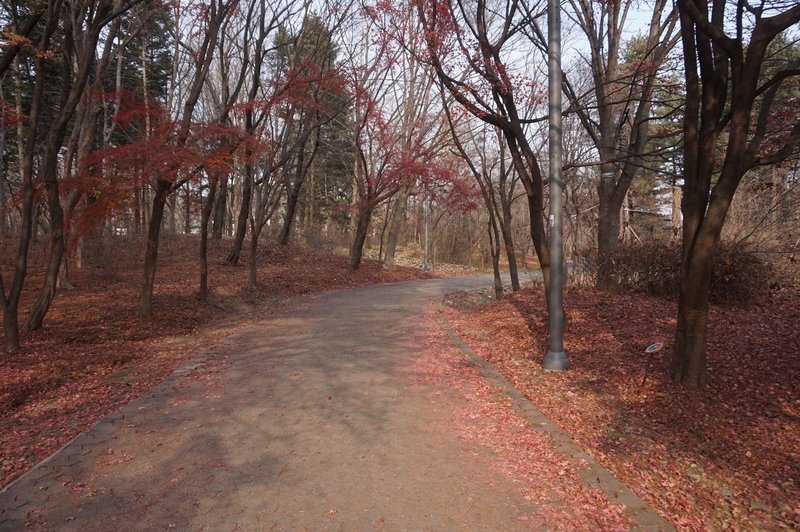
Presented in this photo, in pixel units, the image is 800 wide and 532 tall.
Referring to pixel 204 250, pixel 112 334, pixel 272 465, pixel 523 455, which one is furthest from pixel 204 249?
pixel 523 455

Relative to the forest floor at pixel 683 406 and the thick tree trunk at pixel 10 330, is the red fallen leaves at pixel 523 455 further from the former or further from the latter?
the thick tree trunk at pixel 10 330

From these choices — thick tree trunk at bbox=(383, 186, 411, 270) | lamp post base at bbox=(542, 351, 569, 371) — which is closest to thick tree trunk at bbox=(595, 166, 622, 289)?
lamp post base at bbox=(542, 351, 569, 371)

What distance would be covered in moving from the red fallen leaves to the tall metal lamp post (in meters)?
1.28

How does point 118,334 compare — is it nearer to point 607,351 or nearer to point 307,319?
point 307,319

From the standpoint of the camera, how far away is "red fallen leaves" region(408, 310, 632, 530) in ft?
11.8

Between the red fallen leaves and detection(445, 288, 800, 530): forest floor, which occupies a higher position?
detection(445, 288, 800, 530): forest floor

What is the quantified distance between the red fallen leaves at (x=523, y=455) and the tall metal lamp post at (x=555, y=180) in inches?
50.4

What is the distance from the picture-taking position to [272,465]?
440cm

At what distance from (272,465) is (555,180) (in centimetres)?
539

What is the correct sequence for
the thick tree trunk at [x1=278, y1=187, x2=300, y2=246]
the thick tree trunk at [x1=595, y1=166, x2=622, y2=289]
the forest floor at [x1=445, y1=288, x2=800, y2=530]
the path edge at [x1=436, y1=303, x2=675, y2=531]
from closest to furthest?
1. the path edge at [x1=436, y1=303, x2=675, y2=531]
2. the forest floor at [x1=445, y1=288, x2=800, y2=530]
3. the thick tree trunk at [x1=595, y1=166, x2=622, y2=289]
4. the thick tree trunk at [x1=278, y1=187, x2=300, y2=246]

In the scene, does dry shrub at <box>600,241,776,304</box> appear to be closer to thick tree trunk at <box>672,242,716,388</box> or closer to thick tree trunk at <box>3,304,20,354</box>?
thick tree trunk at <box>672,242,716,388</box>

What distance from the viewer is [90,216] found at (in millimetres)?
10719

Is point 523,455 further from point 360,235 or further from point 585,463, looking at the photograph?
point 360,235

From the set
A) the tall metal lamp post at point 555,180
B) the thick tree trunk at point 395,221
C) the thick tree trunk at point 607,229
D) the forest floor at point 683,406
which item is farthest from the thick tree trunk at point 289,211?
the tall metal lamp post at point 555,180
